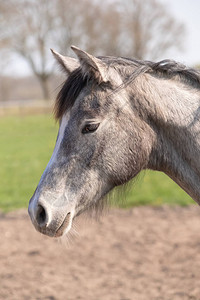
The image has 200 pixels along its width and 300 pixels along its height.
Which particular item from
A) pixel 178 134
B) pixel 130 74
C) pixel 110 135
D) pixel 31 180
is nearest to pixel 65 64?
pixel 130 74

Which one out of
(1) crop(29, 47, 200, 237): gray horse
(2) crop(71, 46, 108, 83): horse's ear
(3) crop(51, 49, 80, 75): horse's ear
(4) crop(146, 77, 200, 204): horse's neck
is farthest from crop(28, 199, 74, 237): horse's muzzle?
(3) crop(51, 49, 80, 75): horse's ear

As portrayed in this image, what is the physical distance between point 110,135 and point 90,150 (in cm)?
18

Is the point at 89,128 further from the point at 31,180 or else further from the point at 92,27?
the point at 92,27

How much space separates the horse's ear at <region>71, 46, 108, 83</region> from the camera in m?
2.58

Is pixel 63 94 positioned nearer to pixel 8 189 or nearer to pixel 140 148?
pixel 140 148

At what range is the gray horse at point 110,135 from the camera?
8.77 feet

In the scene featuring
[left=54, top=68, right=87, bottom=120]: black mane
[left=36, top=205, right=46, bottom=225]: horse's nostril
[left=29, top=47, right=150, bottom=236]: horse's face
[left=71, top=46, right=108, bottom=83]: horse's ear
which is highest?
[left=71, top=46, right=108, bottom=83]: horse's ear

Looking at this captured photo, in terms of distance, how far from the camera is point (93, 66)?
2.65 m

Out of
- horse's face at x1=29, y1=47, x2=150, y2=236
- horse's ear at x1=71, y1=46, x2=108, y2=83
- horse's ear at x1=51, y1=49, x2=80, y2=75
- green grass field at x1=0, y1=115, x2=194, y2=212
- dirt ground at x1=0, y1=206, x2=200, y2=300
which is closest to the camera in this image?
horse's ear at x1=71, y1=46, x2=108, y2=83

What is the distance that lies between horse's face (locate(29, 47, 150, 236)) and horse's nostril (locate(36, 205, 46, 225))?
77 mm

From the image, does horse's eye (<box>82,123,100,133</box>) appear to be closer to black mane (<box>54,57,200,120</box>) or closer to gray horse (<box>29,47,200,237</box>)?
gray horse (<box>29,47,200,237</box>)

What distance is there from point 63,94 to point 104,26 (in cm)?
3908

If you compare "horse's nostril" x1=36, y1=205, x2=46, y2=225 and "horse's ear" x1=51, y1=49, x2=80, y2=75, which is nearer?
"horse's nostril" x1=36, y1=205, x2=46, y2=225

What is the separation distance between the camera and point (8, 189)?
10.0m
